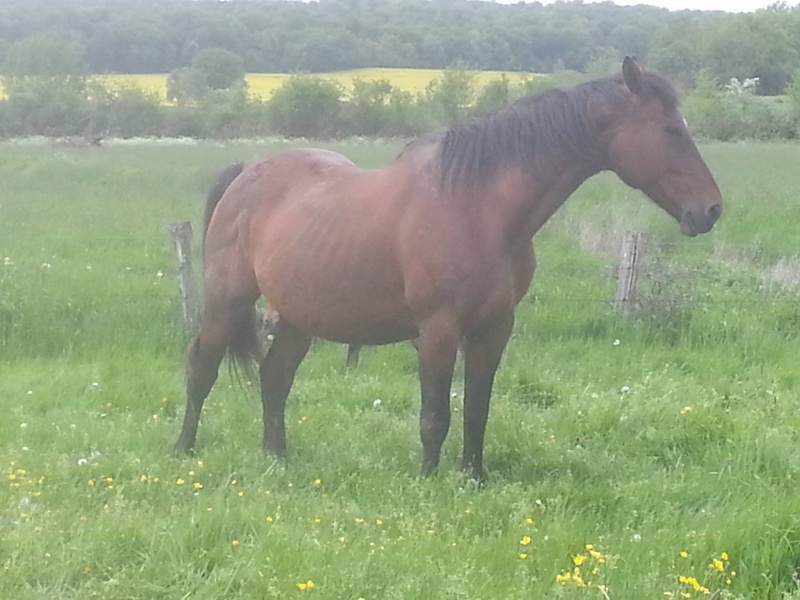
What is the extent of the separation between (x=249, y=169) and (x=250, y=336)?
1055 mm

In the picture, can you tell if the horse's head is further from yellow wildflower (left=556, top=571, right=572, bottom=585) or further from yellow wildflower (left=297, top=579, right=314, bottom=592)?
yellow wildflower (left=297, top=579, right=314, bottom=592)

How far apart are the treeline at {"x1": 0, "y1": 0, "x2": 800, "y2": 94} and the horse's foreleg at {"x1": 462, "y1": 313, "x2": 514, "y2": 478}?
24.2ft

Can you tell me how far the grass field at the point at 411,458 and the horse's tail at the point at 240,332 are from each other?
0.44 meters

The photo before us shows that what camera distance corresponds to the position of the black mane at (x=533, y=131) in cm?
435

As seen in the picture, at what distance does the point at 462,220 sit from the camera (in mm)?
4340

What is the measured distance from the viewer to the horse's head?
418cm

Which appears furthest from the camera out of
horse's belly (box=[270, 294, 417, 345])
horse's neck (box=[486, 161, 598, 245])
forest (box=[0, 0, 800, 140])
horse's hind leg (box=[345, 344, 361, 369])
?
forest (box=[0, 0, 800, 140])

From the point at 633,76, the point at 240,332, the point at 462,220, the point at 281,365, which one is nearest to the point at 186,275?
the point at 240,332

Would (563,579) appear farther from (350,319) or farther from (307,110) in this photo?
(307,110)

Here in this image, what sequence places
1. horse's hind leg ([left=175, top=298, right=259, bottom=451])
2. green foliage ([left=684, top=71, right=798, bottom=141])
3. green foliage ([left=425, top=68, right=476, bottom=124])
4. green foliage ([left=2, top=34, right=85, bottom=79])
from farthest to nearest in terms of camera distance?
1. green foliage ([left=2, top=34, right=85, bottom=79])
2. green foliage ([left=684, top=71, right=798, bottom=141])
3. green foliage ([left=425, top=68, right=476, bottom=124])
4. horse's hind leg ([left=175, top=298, right=259, bottom=451])

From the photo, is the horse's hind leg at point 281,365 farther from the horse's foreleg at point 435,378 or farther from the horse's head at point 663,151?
the horse's head at point 663,151

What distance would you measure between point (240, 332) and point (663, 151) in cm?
277

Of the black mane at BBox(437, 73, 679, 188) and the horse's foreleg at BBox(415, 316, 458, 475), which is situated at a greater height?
the black mane at BBox(437, 73, 679, 188)

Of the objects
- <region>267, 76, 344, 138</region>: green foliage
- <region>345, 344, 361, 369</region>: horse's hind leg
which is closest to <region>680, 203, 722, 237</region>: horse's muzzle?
<region>345, 344, 361, 369</region>: horse's hind leg
